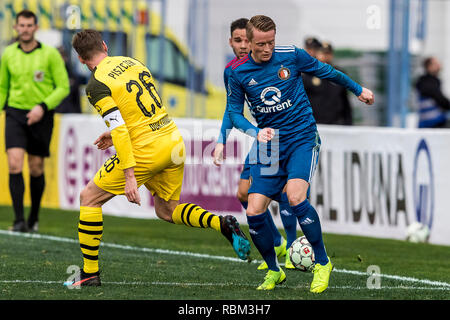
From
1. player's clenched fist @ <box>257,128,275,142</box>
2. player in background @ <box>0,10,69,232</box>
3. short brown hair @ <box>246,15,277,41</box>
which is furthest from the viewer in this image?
player in background @ <box>0,10,69,232</box>

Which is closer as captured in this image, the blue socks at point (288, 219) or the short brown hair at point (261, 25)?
the short brown hair at point (261, 25)

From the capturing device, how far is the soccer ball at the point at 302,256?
26.3 feet

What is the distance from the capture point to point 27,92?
1111 centimetres

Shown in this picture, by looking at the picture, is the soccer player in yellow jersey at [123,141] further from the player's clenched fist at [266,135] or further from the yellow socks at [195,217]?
the player's clenched fist at [266,135]

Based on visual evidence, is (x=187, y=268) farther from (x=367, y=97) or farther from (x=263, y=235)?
(x=367, y=97)

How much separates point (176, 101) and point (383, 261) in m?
8.83

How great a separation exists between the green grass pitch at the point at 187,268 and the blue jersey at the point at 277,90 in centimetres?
114

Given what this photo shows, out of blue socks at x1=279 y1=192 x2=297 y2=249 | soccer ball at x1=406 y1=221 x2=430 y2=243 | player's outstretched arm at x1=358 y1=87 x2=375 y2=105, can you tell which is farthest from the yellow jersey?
soccer ball at x1=406 y1=221 x2=430 y2=243

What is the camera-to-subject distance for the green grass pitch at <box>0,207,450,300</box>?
719 cm

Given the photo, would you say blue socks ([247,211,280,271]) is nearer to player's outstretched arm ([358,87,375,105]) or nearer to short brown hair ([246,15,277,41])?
player's outstretched arm ([358,87,375,105])

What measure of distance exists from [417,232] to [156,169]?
14.7 ft

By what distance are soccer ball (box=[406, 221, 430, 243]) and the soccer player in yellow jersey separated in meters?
4.11

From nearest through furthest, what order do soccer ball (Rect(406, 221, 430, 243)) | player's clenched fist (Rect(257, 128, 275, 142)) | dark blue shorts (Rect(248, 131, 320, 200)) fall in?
1. player's clenched fist (Rect(257, 128, 275, 142))
2. dark blue shorts (Rect(248, 131, 320, 200))
3. soccer ball (Rect(406, 221, 430, 243))

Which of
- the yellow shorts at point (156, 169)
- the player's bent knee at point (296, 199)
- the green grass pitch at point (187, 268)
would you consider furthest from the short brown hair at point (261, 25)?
the green grass pitch at point (187, 268)
